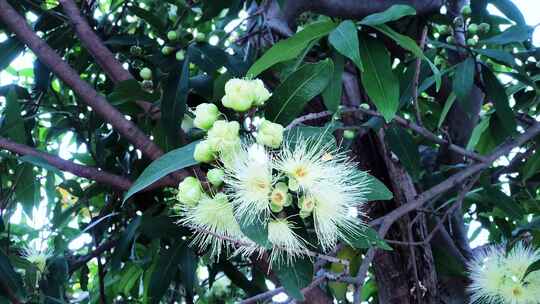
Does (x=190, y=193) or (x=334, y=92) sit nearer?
Result: (x=190, y=193)

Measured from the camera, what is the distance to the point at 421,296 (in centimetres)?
192

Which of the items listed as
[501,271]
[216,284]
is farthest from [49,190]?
[501,271]

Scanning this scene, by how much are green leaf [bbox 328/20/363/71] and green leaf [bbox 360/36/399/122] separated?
0.15 meters

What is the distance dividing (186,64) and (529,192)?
4.79ft

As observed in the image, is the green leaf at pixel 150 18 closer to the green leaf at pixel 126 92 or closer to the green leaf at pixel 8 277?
the green leaf at pixel 126 92

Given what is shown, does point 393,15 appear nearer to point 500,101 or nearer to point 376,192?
point 376,192

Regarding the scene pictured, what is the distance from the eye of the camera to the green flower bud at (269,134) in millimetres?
1076

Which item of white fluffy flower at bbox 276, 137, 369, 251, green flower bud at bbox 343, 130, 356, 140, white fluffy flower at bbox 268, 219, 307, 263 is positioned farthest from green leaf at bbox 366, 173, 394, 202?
green flower bud at bbox 343, 130, 356, 140

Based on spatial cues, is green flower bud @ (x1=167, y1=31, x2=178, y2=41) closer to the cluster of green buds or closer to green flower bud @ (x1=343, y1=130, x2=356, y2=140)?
green flower bud @ (x1=343, y1=130, x2=356, y2=140)

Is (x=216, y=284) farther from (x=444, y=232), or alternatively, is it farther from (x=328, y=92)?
(x=328, y=92)

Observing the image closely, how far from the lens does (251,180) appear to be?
107cm

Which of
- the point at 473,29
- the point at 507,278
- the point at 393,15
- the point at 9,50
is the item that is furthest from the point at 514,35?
the point at 9,50

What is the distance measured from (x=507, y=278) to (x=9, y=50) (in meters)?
1.56

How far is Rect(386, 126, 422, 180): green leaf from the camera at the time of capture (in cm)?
194
